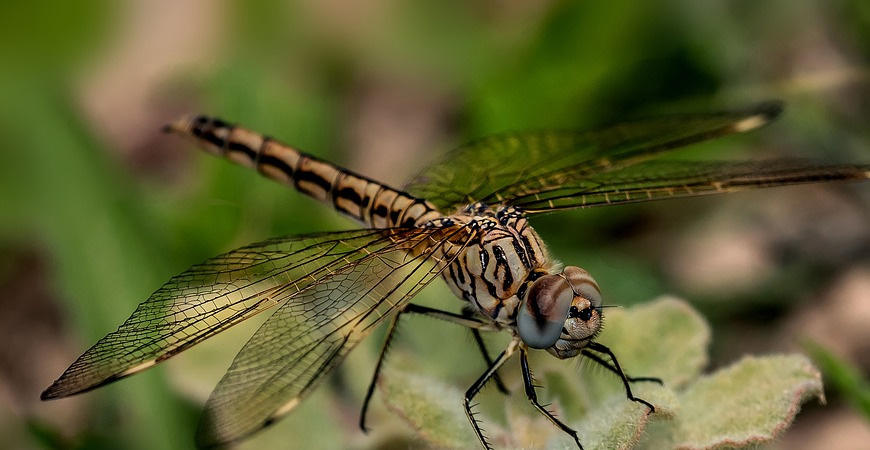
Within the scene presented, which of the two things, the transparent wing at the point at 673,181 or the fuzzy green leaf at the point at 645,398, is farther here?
the transparent wing at the point at 673,181

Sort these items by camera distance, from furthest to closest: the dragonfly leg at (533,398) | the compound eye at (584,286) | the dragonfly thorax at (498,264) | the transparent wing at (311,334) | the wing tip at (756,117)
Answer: the wing tip at (756,117) → the dragonfly thorax at (498,264) → the compound eye at (584,286) → the transparent wing at (311,334) → the dragonfly leg at (533,398)

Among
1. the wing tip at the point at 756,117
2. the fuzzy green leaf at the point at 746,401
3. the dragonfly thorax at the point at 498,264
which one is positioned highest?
the wing tip at the point at 756,117

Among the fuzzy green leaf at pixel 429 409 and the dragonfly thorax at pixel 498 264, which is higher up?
the dragonfly thorax at pixel 498 264

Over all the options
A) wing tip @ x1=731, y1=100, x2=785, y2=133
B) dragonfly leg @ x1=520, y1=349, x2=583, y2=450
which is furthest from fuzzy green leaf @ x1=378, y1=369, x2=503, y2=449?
wing tip @ x1=731, y1=100, x2=785, y2=133

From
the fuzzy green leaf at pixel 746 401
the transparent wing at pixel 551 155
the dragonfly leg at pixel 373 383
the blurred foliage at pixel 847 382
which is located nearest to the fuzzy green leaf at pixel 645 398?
the fuzzy green leaf at pixel 746 401

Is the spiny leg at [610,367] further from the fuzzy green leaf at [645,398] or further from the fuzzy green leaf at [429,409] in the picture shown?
the fuzzy green leaf at [429,409]
